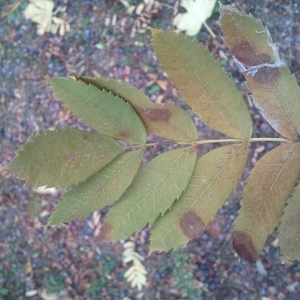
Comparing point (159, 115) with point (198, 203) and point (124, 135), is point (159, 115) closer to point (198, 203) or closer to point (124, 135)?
point (124, 135)

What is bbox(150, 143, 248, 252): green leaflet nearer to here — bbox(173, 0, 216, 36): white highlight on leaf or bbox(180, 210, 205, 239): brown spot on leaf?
bbox(180, 210, 205, 239): brown spot on leaf

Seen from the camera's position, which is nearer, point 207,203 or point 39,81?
point 207,203

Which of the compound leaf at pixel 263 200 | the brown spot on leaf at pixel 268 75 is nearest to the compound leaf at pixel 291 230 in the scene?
the compound leaf at pixel 263 200

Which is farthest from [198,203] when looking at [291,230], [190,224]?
[291,230]

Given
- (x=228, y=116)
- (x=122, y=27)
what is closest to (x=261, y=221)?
(x=228, y=116)

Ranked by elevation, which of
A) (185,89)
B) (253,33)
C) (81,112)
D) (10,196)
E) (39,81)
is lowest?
(10,196)

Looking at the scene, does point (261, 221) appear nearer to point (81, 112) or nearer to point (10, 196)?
point (81, 112)

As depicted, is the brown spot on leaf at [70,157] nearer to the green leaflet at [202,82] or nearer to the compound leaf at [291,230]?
the green leaflet at [202,82]
